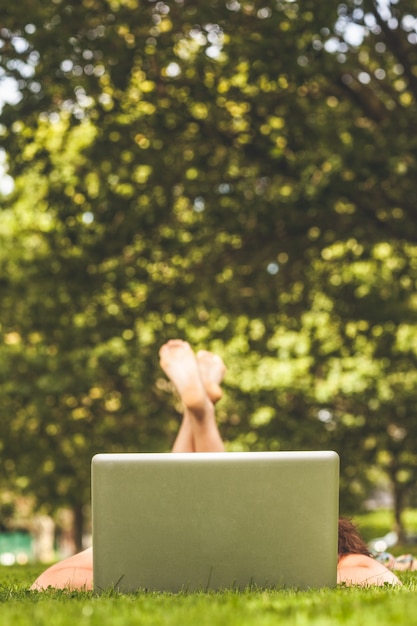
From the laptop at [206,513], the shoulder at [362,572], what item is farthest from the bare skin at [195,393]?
the laptop at [206,513]

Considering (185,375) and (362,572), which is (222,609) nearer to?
(362,572)

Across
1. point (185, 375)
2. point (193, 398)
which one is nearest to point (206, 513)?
point (193, 398)

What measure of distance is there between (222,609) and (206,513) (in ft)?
2.46

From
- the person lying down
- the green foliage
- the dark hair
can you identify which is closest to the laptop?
the dark hair

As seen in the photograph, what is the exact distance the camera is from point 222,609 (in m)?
3.22

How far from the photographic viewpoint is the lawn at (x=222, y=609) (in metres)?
2.94

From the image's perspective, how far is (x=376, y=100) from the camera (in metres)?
11.0

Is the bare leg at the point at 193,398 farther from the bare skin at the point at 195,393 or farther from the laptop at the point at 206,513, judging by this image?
the laptop at the point at 206,513

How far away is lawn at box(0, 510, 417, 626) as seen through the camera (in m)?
2.94

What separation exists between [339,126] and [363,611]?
826 cm

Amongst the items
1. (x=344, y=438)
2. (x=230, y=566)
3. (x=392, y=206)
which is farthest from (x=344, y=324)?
(x=230, y=566)

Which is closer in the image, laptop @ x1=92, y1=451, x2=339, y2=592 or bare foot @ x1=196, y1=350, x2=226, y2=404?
laptop @ x1=92, y1=451, x2=339, y2=592

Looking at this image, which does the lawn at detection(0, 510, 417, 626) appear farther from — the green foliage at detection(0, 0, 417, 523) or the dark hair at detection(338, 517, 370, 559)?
the green foliage at detection(0, 0, 417, 523)

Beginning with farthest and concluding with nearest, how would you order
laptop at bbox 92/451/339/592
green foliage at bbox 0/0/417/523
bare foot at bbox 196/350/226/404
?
green foliage at bbox 0/0/417/523 → bare foot at bbox 196/350/226/404 → laptop at bbox 92/451/339/592
